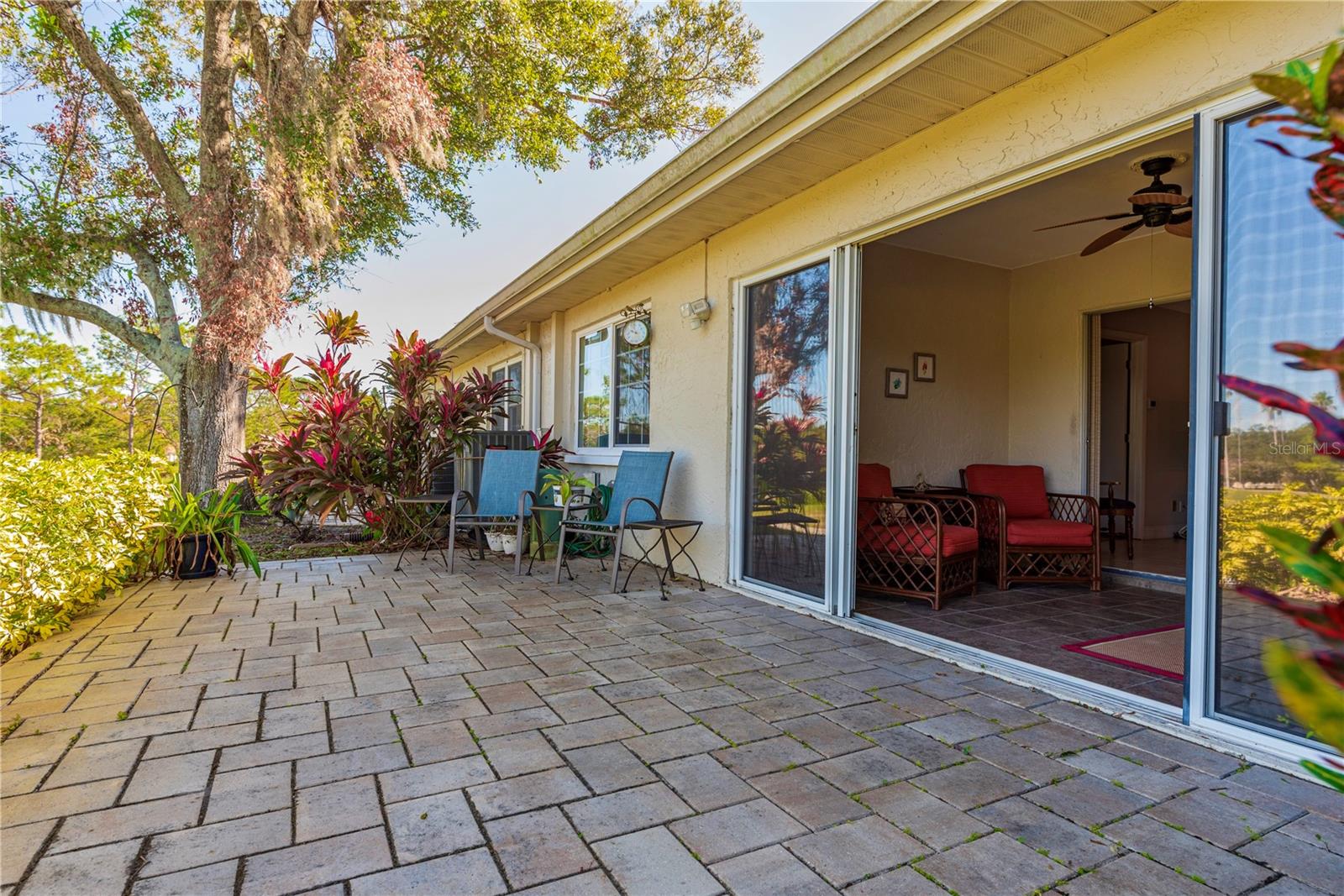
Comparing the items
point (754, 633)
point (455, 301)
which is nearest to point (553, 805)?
point (754, 633)

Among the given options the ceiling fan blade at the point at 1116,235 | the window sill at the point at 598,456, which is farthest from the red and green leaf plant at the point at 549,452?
the ceiling fan blade at the point at 1116,235

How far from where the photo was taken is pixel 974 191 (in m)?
3.11

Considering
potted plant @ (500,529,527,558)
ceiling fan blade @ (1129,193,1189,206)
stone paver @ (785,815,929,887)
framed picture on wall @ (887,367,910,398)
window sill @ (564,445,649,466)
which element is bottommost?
stone paver @ (785,815,929,887)

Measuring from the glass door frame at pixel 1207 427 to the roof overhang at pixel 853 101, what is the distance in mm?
530

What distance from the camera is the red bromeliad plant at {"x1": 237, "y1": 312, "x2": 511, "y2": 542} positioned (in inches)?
240

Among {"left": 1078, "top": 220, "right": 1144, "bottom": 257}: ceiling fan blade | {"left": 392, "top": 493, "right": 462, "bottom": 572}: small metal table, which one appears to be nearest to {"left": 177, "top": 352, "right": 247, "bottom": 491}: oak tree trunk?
{"left": 392, "top": 493, "right": 462, "bottom": 572}: small metal table

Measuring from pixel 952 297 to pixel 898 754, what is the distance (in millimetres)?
4468

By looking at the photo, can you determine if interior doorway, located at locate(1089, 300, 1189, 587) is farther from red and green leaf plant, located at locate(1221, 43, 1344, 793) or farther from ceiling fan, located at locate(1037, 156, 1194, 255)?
red and green leaf plant, located at locate(1221, 43, 1344, 793)

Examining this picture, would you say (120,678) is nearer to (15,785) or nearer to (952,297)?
(15,785)

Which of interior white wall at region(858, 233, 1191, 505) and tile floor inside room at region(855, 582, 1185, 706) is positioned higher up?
interior white wall at region(858, 233, 1191, 505)

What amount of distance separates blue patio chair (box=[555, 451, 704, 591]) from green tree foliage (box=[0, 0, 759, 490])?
4.45 meters

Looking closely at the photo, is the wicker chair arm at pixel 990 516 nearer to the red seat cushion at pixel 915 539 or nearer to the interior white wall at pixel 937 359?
the red seat cushion at pixel 915 539

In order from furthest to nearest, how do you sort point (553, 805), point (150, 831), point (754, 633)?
point (754, 633)
point (553, 805)
point (150, 831)

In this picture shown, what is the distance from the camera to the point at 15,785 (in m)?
1.95
